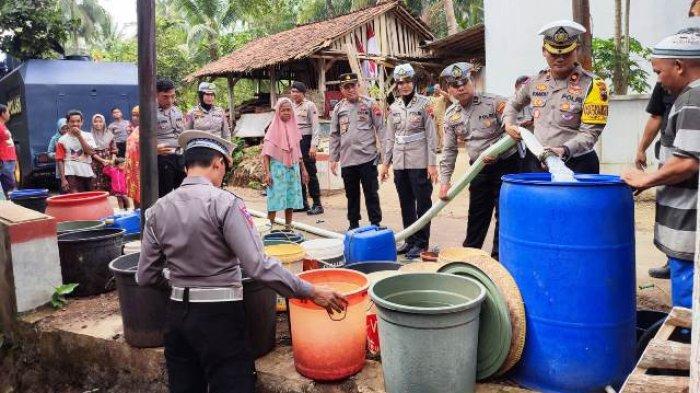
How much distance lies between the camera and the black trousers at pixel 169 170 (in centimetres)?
575

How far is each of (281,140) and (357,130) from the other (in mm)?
908

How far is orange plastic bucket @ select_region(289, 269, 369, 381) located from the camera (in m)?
2.72

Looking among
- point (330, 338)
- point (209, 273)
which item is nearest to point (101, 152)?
point (209, 273)

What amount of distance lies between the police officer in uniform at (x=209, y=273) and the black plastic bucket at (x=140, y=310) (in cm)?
75

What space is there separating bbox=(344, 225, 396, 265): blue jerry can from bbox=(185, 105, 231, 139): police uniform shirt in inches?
113

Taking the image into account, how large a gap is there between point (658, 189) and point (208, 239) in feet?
7.07

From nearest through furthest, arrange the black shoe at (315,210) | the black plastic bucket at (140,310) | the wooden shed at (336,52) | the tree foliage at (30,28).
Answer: the black plastic bucket at (140,310) → the black shoe at (315,210) → the tree foliage at (30,28) → the wooden shed at (336,52)

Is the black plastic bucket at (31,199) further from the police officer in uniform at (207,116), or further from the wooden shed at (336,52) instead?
the wooden shed at (336,52)

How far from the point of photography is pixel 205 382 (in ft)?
8.72

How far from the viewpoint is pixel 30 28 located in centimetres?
1112

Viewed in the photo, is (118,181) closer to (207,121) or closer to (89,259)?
(207,121)

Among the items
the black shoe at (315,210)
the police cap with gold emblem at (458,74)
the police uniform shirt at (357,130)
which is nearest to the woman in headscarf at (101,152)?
the black shoe at (315,210)

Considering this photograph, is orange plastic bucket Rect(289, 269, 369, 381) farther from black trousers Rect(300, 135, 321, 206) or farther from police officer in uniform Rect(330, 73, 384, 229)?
black trousers Rect(300, 135, 321, 206)

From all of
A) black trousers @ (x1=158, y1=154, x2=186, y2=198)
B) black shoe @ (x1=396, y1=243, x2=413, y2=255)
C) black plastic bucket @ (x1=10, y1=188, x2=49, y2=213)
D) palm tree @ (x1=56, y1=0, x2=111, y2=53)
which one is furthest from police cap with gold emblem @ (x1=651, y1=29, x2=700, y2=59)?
palm tree @ (x1=56, y1=0, x2=111, y2=53)
